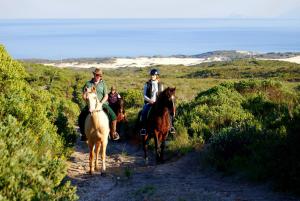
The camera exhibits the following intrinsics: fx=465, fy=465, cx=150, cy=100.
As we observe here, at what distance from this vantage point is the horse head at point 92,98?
1093cm

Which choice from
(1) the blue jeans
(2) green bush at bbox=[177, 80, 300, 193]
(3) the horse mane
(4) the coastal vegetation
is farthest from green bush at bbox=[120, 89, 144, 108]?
(3) the horse mane

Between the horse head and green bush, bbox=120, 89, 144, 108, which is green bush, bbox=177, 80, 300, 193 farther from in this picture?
green bush, bbox=120, 89, 144, 108

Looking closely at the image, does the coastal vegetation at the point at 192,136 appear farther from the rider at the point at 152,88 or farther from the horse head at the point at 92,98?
the rider at the point at 152,88

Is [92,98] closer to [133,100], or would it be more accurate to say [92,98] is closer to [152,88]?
[152,88]

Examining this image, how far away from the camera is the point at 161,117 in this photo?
13141 mm

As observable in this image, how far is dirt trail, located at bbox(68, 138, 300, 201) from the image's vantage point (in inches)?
355

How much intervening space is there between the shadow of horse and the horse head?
233 cm

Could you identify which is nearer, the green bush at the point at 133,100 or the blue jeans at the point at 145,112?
the blue jeans at the point at 145,112

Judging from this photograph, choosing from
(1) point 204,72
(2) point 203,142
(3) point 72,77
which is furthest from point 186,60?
(2) point 203,142

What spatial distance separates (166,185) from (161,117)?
3458 millimetres

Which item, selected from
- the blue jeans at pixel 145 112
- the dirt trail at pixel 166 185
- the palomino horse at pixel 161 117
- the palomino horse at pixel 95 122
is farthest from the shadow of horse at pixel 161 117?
the palomino horse at pixel 95 122

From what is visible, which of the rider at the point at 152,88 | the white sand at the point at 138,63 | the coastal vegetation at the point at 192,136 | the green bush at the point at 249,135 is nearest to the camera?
the coastal vegetation at the point at 192,136

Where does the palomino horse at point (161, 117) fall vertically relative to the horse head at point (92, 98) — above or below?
below

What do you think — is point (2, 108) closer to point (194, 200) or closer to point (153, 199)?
point (153, 199)
